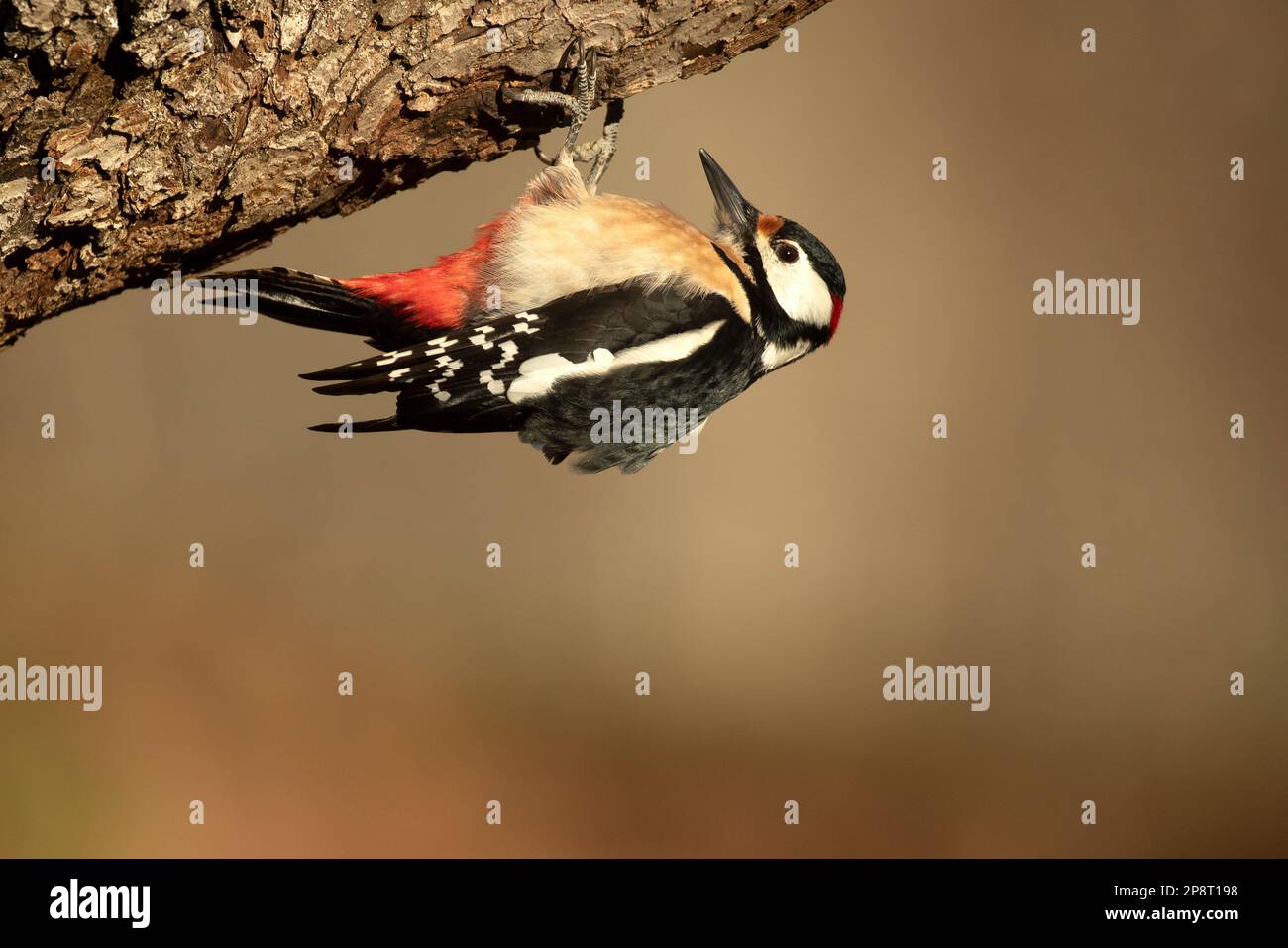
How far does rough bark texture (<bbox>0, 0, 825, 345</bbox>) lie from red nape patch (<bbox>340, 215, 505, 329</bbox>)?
0.15 metres

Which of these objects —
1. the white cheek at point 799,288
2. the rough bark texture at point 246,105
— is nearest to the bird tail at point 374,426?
the rough bark texture at point 246,105

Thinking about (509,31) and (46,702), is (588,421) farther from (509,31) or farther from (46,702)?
(46,702)

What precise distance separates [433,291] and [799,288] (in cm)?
58

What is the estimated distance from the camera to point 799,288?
1.69 m

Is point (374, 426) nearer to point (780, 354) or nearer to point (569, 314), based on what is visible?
point (569, 314)

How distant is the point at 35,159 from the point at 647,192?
2212mm

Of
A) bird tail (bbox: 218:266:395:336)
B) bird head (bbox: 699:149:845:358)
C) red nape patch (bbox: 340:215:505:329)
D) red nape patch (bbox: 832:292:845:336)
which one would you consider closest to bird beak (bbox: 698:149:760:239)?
bird head (bbox: 699:149:845:358)

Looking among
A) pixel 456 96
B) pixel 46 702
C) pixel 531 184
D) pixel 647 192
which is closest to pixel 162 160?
pixel 456 96

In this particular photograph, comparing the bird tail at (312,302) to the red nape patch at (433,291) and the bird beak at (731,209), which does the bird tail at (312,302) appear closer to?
the red nape patch at (433,291)

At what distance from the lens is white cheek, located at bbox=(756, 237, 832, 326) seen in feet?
5.51

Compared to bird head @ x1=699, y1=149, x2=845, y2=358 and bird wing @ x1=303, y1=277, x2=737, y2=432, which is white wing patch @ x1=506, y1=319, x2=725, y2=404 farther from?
bird head @ x1=699, y1=149, x2=845, y2=358

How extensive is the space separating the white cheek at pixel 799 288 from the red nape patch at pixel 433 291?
18.1 inches

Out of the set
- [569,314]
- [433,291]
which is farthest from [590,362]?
[433,291]

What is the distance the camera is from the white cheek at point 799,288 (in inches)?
66.1
